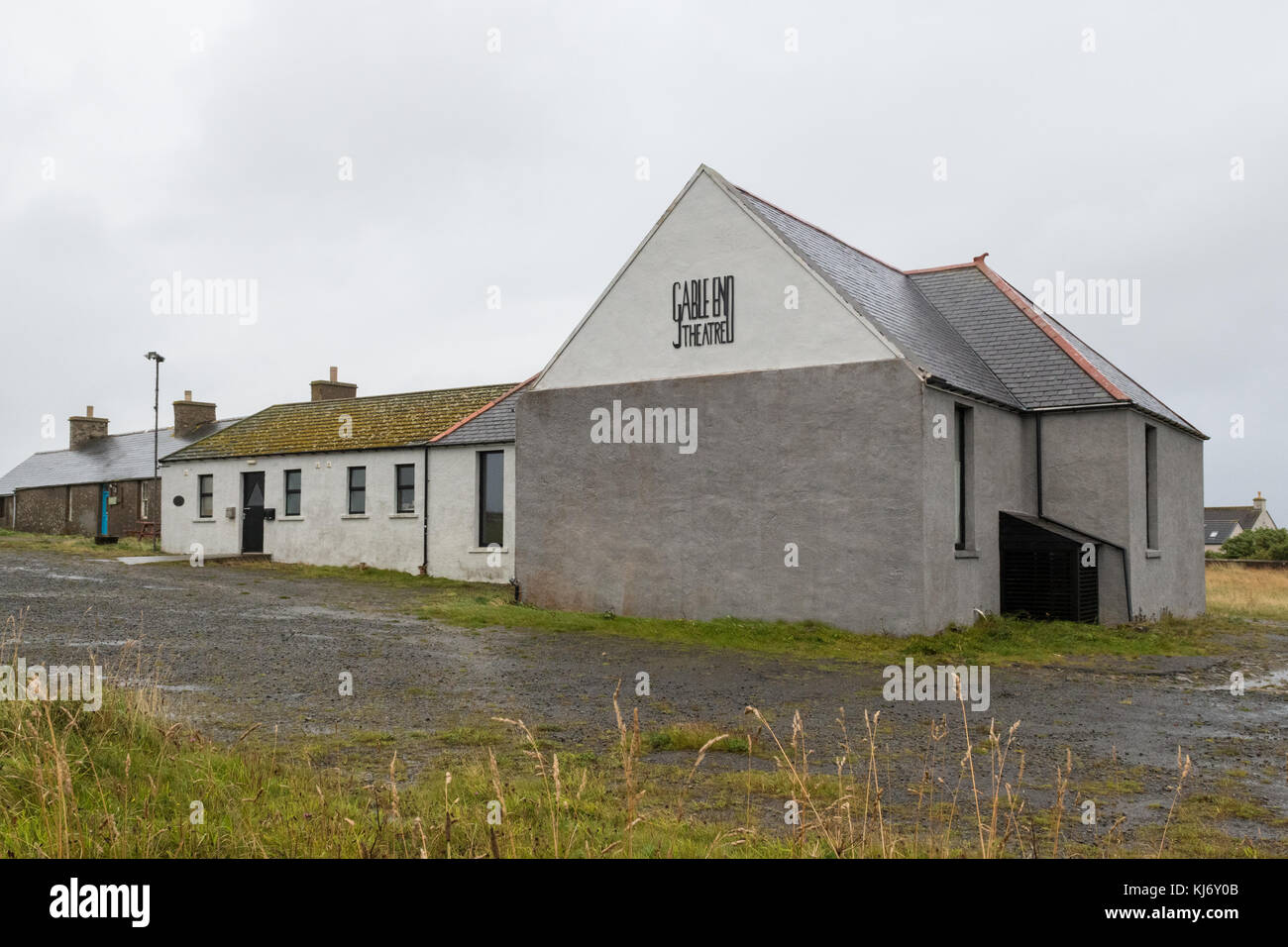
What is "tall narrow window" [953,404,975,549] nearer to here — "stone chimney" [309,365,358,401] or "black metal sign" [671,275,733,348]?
"black metal sign" [671,275,733,348]

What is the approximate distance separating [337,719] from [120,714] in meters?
2.26

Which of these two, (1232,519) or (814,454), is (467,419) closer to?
(814,454)

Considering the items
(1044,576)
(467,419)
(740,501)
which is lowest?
(1044,576)

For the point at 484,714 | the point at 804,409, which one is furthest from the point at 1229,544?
the point at 484,714

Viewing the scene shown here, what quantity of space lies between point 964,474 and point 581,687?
9.28 m

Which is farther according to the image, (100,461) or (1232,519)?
(1232,519)

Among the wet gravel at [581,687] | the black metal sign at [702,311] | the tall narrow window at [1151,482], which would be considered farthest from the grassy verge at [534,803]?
the tall narrow window at [1151,482]

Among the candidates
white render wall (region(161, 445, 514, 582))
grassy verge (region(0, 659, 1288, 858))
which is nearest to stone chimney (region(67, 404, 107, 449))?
white render wall (region(161, 445, 514, 582))

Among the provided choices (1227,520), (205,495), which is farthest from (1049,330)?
(1227,520)

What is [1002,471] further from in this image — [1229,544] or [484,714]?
[1229,544]

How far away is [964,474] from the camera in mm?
17406

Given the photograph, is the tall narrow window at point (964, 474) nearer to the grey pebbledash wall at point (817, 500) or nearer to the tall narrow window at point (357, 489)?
the grey pebbledash wall at point (817, 500)

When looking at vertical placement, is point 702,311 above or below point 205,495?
above

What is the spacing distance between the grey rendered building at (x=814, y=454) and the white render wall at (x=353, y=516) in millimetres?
5716
